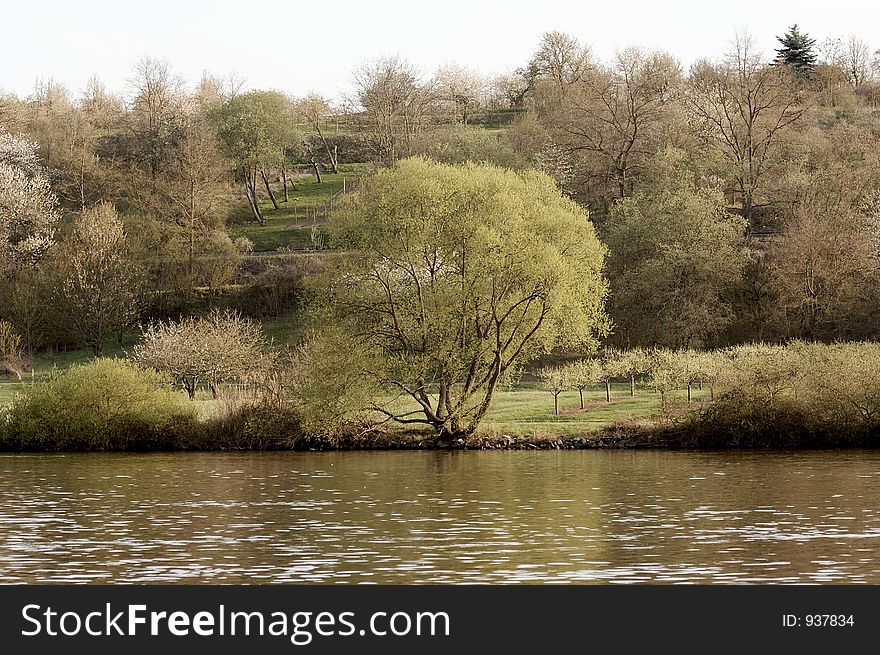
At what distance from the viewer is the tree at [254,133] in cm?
9588

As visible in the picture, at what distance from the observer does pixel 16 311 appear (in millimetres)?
77875

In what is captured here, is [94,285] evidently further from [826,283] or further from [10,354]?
[826,283]

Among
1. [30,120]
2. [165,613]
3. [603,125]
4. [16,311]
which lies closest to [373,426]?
[165,613]

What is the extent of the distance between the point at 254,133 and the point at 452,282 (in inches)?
2097

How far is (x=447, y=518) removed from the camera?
29.0 metres

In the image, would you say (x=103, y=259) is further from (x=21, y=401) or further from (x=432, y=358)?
(x=432, y=358)

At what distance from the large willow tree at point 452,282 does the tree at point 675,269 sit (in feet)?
69.3

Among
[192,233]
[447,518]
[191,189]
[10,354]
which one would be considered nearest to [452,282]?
[447,518]

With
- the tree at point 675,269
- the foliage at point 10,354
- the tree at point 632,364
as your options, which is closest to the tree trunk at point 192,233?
the foliage at point 10,354

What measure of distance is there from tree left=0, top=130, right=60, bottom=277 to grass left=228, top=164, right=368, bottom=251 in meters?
14.4

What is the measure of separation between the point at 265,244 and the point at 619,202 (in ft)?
96.4

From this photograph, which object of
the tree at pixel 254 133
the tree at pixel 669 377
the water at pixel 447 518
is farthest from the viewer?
the tree at pixel 254 133

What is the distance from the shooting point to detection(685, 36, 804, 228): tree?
81.2m

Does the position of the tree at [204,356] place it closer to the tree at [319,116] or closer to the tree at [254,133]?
the tree at [254,133]
